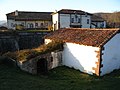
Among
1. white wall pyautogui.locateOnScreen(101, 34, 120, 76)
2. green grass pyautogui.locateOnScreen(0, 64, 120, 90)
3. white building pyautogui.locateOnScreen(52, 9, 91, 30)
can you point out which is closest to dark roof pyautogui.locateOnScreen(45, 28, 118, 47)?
white wall pyautogui.locateOnScreen(101, 34, 120, 76)

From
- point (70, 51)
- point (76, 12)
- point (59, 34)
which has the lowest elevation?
point (70, 51)

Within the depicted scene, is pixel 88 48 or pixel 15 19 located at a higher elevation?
pixel 15 19

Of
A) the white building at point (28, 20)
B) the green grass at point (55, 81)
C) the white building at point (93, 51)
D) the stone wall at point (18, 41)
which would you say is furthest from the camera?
the white building at point (28, 20)

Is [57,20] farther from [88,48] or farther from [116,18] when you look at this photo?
[116,18]

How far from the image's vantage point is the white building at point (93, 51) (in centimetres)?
1946

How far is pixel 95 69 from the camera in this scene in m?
19.7

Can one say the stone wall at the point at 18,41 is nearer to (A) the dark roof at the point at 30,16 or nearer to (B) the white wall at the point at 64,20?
(B) the white wall at the point at 64,20

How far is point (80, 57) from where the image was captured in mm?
21188

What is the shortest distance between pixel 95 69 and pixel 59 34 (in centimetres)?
807

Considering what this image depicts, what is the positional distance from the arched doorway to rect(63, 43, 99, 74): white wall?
110 inches

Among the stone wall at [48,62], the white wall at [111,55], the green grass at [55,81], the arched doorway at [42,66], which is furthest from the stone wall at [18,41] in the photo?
the white wall at [111,55]

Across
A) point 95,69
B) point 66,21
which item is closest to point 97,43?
point 95,69

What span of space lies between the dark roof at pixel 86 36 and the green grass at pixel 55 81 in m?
3.42

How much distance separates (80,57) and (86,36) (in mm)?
2578
